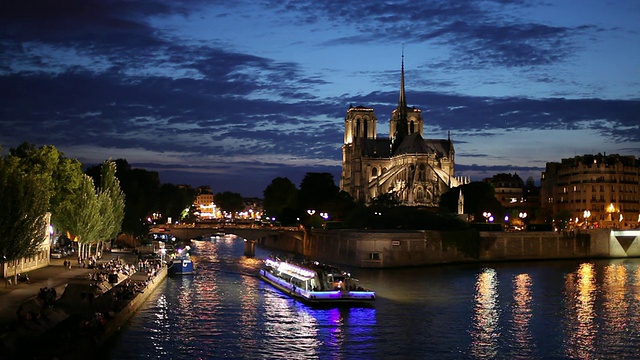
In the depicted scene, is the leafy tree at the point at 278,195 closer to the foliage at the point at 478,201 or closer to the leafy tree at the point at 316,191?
the leafy tree at the point at 316,191

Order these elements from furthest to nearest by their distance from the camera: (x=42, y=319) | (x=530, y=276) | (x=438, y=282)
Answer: (x=530, y=276) < (x=438, y=282) < (x=42, y=319)

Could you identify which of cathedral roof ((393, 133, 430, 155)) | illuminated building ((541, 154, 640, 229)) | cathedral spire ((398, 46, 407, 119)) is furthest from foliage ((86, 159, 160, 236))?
cathedral spire ((398, 46, 407, 119))

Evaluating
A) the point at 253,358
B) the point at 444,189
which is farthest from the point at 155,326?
the point at 444,189

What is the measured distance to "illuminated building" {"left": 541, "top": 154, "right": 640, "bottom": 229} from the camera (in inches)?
4968

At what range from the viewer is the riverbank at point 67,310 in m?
28.8

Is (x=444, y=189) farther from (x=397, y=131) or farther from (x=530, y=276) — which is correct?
(x=530, y=276)

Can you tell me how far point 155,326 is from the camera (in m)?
38.2

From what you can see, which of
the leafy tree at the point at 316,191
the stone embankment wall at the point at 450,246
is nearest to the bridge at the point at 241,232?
the stone embankment wall at the point at 450,246

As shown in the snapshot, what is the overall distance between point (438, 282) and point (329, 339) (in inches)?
1003

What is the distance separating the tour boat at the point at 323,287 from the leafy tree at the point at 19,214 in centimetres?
1572

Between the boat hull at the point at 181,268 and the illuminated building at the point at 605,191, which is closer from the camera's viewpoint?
the boat hull at the point at 181,268

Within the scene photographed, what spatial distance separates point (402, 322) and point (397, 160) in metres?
111

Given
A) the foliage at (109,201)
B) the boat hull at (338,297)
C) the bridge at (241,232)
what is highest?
the foliage at (109,201)

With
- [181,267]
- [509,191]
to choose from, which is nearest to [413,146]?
[509,191]
